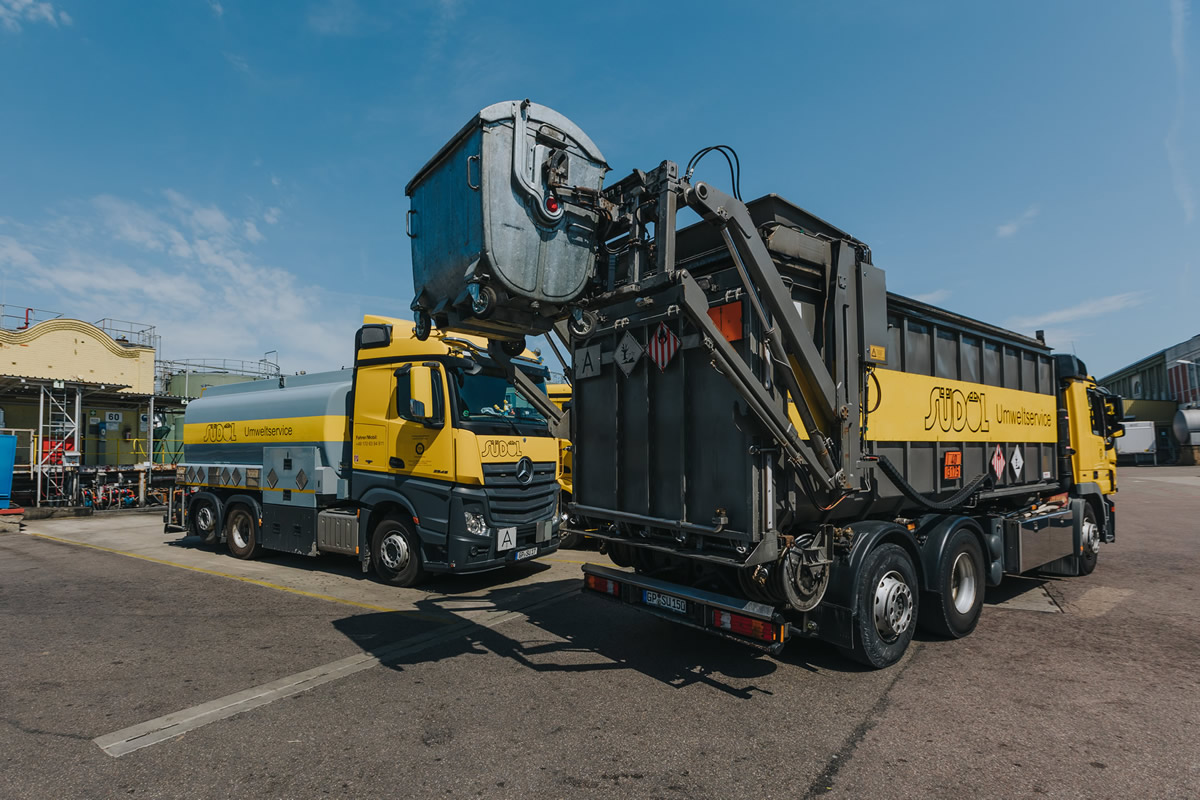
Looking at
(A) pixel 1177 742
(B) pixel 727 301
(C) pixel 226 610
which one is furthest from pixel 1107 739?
(C) pixel 226 610

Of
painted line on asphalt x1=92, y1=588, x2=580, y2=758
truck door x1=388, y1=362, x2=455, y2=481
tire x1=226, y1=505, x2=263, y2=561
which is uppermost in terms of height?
truck door x1=388, y1=362, x2=455, y2=481

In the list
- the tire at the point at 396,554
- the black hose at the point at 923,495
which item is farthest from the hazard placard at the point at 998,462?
the tire at the point at 396,554

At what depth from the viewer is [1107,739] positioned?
13.0ft

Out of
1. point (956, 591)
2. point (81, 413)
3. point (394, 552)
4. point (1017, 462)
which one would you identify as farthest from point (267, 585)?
point (81, 413)

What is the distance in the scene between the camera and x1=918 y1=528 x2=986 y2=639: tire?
5723mm

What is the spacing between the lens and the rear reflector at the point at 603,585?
5641 millimetres

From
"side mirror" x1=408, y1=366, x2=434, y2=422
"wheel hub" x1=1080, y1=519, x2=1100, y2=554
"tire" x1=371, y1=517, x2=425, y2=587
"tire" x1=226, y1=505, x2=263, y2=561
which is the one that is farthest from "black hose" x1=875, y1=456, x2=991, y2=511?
"tire" x1=226, y1=505, x2=263, y2=561

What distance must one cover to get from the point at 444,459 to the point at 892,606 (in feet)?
16.7

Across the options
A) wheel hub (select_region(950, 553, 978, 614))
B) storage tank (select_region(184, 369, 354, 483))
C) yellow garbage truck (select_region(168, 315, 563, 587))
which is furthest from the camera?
storage tank (select_region(184, 369, 354, 483))

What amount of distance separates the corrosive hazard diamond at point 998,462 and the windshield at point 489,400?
5.23 m

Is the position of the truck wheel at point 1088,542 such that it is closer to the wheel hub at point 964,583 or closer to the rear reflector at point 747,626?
the wheel hub at point 964,583

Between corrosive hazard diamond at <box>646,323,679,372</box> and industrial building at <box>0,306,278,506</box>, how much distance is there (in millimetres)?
17688

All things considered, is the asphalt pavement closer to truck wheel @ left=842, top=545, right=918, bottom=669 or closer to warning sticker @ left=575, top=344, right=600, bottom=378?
truck wheel @ left=842, top=545, right=918, bottom=669

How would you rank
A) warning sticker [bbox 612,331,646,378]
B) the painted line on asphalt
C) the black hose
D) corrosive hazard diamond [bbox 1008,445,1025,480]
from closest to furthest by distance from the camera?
the painted line on asphalt < warning sticker [bbox 612,331,646,378] < the black hose < corrosive hazard diamond [bbox 1008,445,1025,480]
